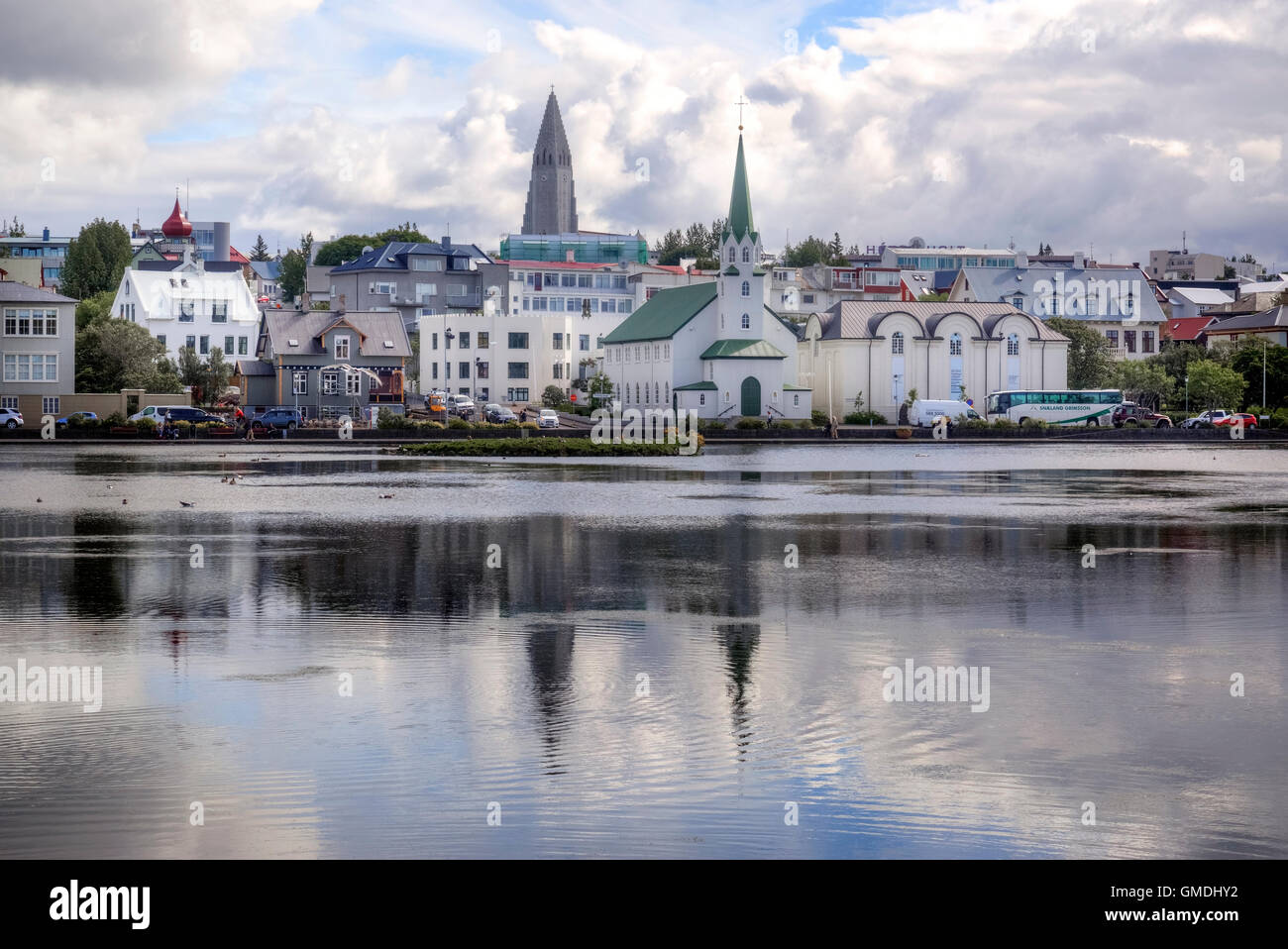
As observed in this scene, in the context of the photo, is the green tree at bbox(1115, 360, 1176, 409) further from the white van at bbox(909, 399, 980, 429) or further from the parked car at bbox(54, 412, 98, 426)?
the parked car at bbox(54, 412, 98, 426)

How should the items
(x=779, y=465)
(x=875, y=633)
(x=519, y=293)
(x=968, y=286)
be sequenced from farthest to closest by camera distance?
1. (x=968, y=286)
2. (x=519, y=293)
3. (x=779, y=465)
4. (x=875, y=633)

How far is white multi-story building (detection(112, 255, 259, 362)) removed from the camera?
116m

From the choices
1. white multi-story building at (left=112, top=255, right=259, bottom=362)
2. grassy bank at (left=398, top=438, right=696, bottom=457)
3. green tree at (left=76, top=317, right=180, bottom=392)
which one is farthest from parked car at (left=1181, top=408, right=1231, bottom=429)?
white multi-story building at (left=112, top=255, right=259, bottom=362)

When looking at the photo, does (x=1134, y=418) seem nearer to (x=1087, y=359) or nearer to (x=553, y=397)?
(x=1087, y=359)

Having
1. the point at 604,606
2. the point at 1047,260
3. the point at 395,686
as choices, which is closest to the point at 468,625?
the point at 604,606

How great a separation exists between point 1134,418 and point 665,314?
3584 cm

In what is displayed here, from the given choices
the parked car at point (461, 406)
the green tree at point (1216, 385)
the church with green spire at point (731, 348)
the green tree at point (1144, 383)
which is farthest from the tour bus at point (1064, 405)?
the parked car at point (461, 406)

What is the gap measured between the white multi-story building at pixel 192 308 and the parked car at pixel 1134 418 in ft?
226

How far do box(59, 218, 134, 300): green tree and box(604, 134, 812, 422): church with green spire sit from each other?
63253 mm

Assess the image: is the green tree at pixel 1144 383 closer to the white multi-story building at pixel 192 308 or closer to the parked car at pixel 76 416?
the white multi-story building at pixel 192 308

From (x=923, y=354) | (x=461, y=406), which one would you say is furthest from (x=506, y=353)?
(x=923, y=354)

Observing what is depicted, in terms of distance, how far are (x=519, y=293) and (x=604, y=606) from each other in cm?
11834

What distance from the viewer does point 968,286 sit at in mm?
144500
